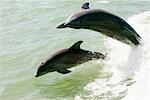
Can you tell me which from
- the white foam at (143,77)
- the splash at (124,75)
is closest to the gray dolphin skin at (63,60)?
the splash at (124,75)

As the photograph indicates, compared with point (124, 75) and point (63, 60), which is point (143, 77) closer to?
point (124, 75)

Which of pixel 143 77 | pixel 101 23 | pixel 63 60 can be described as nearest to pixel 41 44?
pixel 63 60

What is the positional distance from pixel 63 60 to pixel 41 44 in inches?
121

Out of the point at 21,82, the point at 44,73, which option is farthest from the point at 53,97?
the point at 21,82

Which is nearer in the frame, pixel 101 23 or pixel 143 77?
pixel 143 77

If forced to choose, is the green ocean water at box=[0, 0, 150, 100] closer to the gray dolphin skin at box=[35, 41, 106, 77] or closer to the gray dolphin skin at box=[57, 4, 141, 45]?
the gray dolphin skin at box=[35, 41, 106, 77]

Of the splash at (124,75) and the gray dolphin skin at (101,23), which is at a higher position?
the gray dolphin skin at (101,23)

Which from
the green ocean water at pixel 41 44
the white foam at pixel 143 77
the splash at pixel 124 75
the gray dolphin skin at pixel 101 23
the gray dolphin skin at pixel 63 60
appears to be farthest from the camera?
the green ocean water at pixel 41 44

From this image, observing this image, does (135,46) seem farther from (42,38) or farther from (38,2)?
(38,2)

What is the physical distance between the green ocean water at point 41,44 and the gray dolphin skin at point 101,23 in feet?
2.60

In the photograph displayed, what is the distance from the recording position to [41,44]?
11.4 m

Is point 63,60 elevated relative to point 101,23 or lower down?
lower down

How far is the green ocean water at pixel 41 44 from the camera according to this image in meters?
8.59

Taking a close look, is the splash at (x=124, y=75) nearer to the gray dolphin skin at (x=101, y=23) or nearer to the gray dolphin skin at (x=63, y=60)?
the gray dolphin skin at (x=101, y=23)
